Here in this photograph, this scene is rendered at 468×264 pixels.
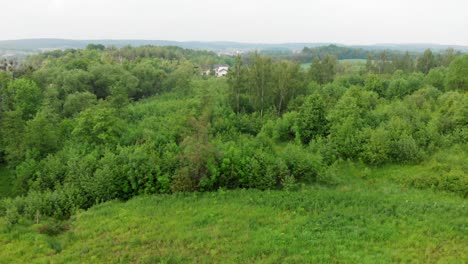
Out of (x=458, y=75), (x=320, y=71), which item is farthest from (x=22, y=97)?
(x=458, y=75)

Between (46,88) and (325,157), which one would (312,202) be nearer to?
(325,157)

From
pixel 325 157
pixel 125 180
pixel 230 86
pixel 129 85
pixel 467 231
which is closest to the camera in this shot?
pixel 467 231

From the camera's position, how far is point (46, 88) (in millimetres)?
34281

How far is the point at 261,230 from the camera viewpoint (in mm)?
15539

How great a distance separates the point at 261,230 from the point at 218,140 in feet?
30.2

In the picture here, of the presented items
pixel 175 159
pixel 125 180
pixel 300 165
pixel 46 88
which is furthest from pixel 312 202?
pixel 46 88

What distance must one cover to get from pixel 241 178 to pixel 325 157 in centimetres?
683

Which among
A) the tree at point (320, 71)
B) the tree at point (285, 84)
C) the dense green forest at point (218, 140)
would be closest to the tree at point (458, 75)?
the dense green forest at point (218, 140)

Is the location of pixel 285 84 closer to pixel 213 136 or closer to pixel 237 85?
pixel 237 85

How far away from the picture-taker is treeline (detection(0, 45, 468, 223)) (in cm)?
1912

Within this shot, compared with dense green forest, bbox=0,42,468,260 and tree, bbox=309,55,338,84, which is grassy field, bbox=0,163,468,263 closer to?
dense green forest, bbox=0,42,468,260

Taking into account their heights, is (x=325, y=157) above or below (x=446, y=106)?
below

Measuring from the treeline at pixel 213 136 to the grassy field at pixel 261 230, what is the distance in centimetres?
137

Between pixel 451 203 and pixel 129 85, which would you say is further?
pixel 129 85
